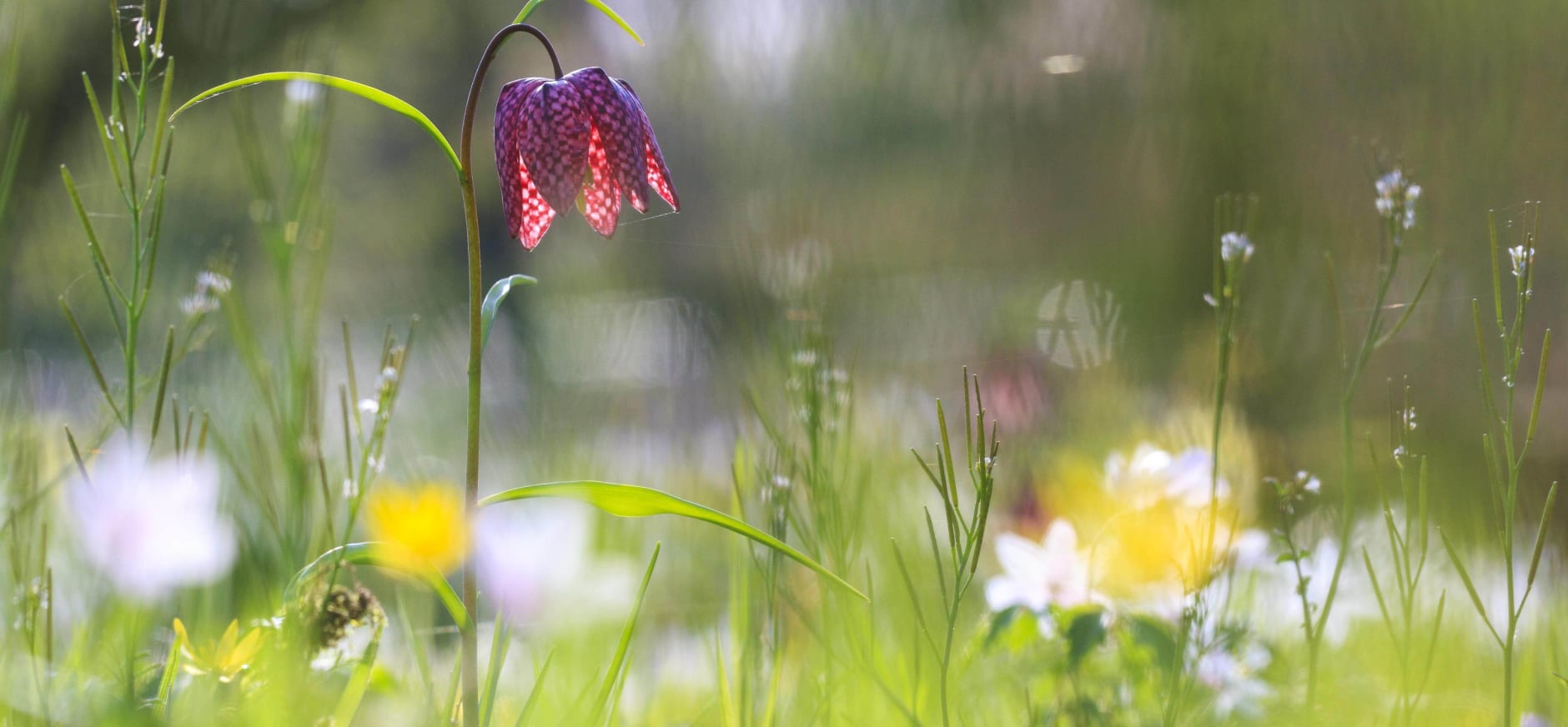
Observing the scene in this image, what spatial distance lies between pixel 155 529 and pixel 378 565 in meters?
0.28

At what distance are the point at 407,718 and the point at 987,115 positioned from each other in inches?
35.2

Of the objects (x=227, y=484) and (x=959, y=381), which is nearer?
(x=227, y=484)

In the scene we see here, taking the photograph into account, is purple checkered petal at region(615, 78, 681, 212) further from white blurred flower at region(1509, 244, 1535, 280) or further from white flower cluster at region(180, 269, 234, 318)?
white blurred flower at region(1509, 244, 1535, 280)

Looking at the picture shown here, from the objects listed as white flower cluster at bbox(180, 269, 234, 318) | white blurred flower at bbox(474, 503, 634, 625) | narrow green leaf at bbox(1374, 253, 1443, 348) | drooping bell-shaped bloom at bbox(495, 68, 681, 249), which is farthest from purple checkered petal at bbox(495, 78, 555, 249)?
narrow green leaf at bbox(1374, 253, 1443, 348)

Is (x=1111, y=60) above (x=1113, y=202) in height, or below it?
above

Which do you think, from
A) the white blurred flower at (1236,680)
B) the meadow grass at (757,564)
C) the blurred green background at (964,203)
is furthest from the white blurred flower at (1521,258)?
the blurred green background at (964,203)

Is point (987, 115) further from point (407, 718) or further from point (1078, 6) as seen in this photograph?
point (407, 718)

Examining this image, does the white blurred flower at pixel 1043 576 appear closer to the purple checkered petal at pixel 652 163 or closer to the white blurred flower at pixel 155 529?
the purple checkered petal at pixel 652 163

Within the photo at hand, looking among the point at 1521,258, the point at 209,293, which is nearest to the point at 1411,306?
the point at 1521,258

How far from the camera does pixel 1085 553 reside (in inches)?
22.7

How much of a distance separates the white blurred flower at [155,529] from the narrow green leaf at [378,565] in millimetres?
137

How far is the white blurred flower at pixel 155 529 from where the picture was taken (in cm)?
49

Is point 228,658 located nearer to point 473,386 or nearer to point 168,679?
point 168,679

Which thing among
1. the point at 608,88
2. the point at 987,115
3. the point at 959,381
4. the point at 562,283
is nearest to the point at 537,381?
the point at 562,283
